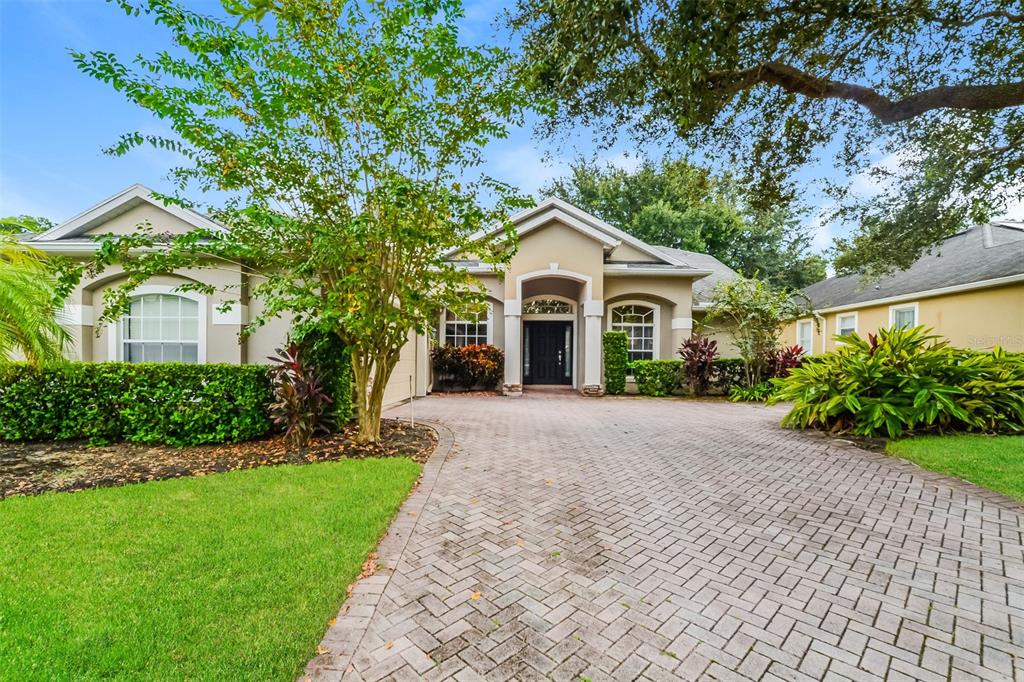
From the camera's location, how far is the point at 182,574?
119 inches

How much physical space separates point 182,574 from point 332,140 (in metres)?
5.20

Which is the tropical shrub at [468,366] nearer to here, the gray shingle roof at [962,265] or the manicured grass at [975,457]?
the manicured grass at [975,457]

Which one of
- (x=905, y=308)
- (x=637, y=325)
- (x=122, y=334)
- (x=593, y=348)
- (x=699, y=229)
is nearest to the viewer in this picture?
(x=122, y=334)

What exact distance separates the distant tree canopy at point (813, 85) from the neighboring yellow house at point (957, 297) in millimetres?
3550

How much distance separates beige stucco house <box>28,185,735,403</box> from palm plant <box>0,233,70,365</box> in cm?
214

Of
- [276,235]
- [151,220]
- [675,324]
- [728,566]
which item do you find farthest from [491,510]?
[675,324]

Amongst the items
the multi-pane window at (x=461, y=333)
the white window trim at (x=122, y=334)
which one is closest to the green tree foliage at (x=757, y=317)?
the multi-pane window at (x=461, y=333)

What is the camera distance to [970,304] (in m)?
12.2

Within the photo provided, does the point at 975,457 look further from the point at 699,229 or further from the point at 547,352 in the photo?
the point at 699,229

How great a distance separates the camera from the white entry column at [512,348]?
45.6ft

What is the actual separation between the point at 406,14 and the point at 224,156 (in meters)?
2.95

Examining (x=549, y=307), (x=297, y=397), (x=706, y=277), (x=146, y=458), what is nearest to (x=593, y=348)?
(x=549, y=307)

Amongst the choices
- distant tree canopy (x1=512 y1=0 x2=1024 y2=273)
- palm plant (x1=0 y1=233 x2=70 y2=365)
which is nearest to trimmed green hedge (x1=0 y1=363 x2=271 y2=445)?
palm plant (x1=0 y1=233 x2=70 y2=365)

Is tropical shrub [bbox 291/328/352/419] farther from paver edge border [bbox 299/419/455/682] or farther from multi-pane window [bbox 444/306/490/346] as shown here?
multi-pane window [bbox 444/306/490/346]
